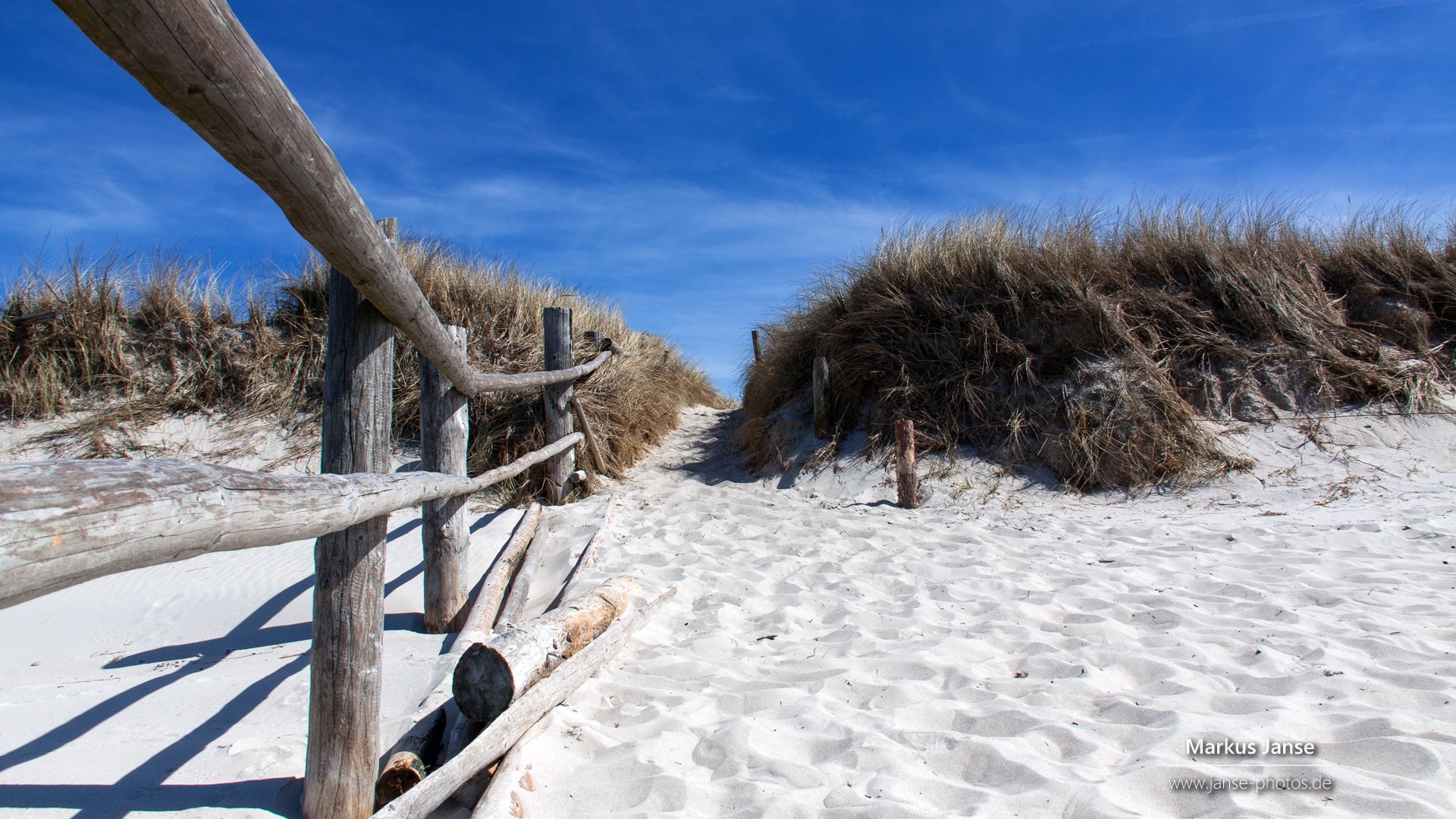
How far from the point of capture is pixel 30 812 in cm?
183

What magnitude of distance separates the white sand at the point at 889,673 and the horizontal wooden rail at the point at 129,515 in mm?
1128

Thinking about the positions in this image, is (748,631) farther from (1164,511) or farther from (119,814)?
(1164,511)

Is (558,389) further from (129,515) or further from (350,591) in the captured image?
(129,515)

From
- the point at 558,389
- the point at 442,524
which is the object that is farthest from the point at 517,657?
the point at 558,389

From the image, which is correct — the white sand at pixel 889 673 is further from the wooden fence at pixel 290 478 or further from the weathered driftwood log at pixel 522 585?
the wooden fence at pixel 290 478

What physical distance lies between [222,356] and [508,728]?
6.59 meters

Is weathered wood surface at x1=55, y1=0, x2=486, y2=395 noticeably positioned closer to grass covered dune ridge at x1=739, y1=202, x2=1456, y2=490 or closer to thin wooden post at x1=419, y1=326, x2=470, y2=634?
thin wooden post at x1=419, y1=326, x2=470, y2=634

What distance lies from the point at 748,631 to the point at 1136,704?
1.59m

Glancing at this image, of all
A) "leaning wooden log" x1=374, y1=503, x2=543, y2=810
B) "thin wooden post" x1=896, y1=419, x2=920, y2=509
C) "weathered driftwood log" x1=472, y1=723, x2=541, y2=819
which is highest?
"thin wooden post" x1=896, y1=419, x2=920, y2=509

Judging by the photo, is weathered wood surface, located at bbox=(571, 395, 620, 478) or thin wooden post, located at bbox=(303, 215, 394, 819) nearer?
thin wooden post, located at bbox=(303, 215, 394, 819)

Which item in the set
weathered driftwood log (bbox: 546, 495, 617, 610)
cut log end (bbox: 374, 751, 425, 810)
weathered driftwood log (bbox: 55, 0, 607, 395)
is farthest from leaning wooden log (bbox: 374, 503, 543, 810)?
weathered driftwood log (bbox: 55, 0, 607, 395)

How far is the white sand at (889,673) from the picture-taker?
6.25ft

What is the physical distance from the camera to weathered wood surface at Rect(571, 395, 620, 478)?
6.21 m

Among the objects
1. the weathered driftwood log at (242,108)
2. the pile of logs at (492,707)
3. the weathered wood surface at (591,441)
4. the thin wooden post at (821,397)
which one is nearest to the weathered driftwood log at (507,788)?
the pile of logs at (492,707)
